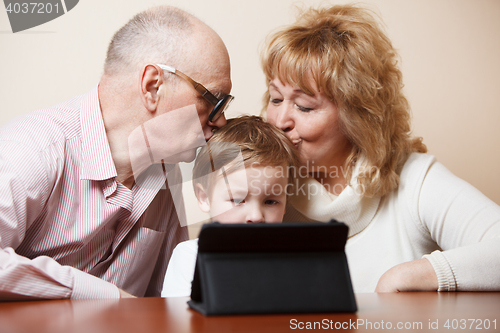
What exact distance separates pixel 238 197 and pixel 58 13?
4.32 ft

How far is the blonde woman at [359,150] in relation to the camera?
1272mm

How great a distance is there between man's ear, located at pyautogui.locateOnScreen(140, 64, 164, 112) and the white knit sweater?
0.54 m

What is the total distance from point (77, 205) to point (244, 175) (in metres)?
0.47

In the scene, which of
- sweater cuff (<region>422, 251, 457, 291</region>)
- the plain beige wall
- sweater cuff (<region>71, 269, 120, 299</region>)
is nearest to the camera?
sweater cuff (<region>71, 269, 120, 299</region>)

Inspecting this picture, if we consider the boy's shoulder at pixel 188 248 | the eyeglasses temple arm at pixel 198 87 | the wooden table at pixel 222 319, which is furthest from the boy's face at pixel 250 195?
the wooden table at pixel 222 319

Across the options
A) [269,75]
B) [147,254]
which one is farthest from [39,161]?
[269,75]

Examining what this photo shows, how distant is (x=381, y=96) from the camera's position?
1.39 meters

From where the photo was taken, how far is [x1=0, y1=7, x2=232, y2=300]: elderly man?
3.68 feet

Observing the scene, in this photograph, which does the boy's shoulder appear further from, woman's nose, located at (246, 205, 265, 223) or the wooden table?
the wooden table

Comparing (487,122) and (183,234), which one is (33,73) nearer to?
(183,234)

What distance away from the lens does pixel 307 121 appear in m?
1.30

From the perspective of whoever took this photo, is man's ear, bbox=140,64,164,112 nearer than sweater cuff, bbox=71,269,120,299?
No

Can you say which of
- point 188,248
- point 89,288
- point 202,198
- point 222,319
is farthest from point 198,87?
point 222,319

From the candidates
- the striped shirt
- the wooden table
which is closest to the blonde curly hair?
the striped shirt
